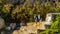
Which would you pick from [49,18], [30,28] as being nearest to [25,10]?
[30,28]

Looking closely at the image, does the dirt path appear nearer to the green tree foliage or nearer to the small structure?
the small structure

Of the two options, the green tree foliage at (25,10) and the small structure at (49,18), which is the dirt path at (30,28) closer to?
the small structure at (49,18)

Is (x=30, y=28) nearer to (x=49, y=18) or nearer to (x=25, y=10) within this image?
(x=49, y=18)

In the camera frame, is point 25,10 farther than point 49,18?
Yes

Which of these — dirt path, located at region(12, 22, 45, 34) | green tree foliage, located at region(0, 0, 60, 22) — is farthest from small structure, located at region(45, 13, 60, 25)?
green tree foliage, located at region(0, 0, 60, 22)

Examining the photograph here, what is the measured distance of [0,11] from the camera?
399 inches

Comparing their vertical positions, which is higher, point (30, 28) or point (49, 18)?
point (49, 18)

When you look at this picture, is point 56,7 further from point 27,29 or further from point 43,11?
point 27,29

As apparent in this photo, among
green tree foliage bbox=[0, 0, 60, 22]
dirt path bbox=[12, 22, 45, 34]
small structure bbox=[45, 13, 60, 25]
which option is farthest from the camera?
green tree foliage bbox=[0, 0, 60, 22]

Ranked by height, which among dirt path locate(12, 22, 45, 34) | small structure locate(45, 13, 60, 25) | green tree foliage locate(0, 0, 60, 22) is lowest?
dirt path locate(12, 22, 45, 34)

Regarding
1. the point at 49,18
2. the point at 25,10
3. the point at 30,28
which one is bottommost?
the point at 30,28

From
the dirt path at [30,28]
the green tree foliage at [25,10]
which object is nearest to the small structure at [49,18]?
the dirt path at [30,28]

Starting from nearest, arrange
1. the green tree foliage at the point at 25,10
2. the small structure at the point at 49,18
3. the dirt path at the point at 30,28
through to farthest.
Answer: the small structure at the point at 49,18 < the dirt path at the point at 30,28 < the green tree foliage at the point at 25,10

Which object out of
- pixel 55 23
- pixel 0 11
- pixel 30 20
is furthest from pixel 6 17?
pixel 55 23
